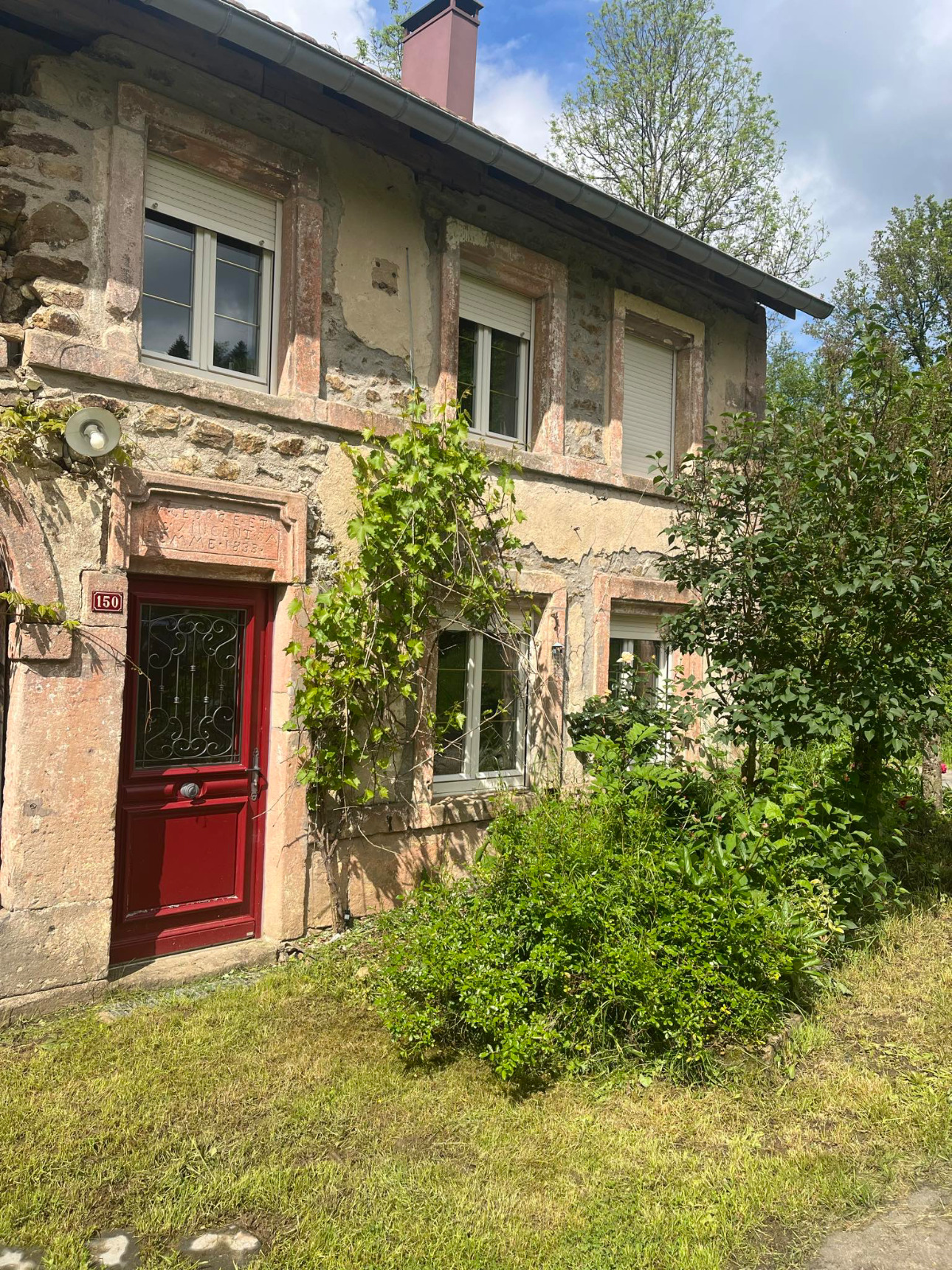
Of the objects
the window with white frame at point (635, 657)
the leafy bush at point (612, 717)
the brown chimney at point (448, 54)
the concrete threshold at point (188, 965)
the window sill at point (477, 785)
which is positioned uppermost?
the brown chimney at point (448, 54)

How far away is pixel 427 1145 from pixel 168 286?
4.47m

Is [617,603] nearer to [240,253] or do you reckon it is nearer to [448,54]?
[240,253]

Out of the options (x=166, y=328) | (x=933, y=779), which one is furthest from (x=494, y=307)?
(x=933, y=779)

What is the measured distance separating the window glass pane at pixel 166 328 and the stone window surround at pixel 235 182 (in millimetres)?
143

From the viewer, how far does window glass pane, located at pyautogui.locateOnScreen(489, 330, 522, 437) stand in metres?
6.89

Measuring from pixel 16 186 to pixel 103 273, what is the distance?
515 millimetres

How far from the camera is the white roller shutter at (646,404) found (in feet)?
25.7

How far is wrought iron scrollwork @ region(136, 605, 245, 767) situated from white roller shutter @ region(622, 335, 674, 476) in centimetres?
388

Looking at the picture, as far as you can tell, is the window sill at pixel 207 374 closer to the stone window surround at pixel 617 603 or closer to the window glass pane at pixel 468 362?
the window glass pane at pixel 468 362

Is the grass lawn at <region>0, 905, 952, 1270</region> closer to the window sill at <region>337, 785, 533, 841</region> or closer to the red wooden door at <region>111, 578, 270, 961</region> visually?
the red wooden door at <region>111, 578, 270, 961</region>

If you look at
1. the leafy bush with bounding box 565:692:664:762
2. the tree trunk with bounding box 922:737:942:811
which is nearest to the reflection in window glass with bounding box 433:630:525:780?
the leafy bush with bounding box 565:692:664:762

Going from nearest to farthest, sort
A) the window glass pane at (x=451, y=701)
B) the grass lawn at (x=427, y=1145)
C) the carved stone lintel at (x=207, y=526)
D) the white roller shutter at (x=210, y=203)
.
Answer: the grass lawn at (x=427, y=1145)
the carved stone lintel at (x=207, y=526)
the white roller shutter at (x=210, y=203)
the window glass pane at (x=451, y=701)

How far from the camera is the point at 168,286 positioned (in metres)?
5.17

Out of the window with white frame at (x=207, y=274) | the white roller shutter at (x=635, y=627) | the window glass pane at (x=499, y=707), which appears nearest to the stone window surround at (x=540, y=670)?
the window glass pane at (x=499, y=707)
